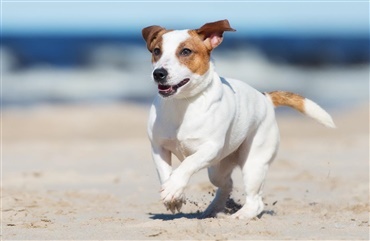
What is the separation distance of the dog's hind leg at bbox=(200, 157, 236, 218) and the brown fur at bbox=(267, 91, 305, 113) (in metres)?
0.71

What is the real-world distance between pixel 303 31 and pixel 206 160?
62.0 m

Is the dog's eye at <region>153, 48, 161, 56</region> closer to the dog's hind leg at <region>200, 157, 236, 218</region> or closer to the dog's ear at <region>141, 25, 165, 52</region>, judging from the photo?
the dog's ear at <region>141, 25, 165, 52</region>

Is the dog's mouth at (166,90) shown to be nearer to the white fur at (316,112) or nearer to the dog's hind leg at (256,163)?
the dog's hind leg at (256,163)

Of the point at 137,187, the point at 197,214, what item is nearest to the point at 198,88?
the point at 197,214

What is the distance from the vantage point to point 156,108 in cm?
573

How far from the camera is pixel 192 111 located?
5.65 metres

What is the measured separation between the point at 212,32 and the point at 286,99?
4.36 ft

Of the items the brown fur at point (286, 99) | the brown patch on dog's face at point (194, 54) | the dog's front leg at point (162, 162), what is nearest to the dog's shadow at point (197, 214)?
the dog's front leg at point (162, 162)

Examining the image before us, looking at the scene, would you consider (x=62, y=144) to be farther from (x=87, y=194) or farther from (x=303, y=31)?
(x=303, y=31)

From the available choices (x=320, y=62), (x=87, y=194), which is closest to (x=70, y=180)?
(x=87, y=194)

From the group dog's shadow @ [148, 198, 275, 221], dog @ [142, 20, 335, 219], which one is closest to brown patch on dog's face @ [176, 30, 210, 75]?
dog @ [142, 20, 335, 219]

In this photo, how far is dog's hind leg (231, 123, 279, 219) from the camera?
6188 millimetres

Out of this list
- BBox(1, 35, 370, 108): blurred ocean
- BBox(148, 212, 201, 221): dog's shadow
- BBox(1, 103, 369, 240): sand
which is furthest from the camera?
BBox(1, 35, 370, 108): blurred ocean

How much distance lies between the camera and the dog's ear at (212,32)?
5672 mm
